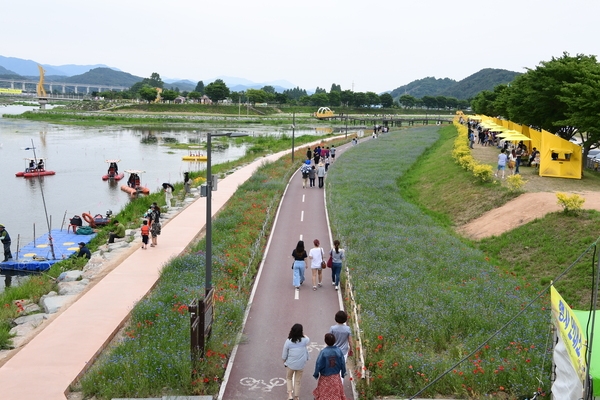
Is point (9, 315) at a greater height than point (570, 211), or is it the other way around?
point (570, 211)

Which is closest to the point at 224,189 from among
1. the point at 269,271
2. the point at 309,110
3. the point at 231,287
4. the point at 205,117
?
the point at 269,271

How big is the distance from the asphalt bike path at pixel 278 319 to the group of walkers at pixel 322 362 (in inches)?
28.9

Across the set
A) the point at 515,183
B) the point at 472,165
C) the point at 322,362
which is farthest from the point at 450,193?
the point at 322,362

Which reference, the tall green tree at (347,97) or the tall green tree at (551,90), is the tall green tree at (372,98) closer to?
the tall green tree at (347,97)

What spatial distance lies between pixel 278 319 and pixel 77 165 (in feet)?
156

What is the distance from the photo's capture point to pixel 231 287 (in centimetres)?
1608

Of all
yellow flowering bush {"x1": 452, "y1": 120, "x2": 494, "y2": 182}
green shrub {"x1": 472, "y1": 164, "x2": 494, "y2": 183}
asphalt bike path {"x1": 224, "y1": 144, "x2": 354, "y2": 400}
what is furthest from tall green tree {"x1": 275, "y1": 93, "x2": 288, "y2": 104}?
asphalt bike path {"x1": 224, "y1": 144, "x2": 354, "y2": 400}

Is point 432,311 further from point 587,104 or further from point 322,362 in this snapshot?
point 587,104

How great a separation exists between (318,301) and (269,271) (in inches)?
131

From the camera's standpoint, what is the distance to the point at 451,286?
16.4 m

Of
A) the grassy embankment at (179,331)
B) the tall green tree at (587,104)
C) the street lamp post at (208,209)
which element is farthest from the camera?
the tall green tree at (587,104)

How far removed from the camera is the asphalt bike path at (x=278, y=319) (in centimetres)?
1124

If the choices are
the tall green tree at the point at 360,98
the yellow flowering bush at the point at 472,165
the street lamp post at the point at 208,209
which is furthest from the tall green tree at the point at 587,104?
the tall green tree at the point at 360,98

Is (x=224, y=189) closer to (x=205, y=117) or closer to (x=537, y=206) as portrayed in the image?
(x=537, y=206)
